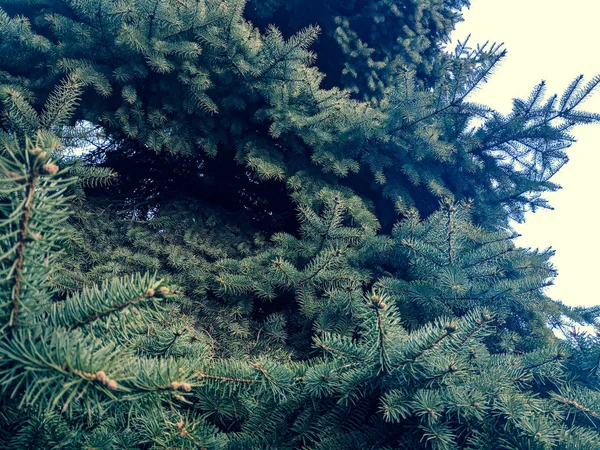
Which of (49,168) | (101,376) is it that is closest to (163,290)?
(101,376)

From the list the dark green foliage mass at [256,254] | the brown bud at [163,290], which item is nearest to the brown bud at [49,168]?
the dark green foliage mass at [256,254]

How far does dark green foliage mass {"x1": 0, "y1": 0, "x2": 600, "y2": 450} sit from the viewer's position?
3.18ft

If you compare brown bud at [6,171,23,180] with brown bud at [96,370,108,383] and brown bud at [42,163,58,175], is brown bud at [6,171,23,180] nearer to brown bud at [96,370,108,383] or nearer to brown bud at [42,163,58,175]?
brown bud at [42,163,58,175]

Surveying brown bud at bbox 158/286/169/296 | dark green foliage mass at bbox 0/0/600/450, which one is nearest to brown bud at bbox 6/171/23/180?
dark green foliage mass at bbox 0/0/600/450

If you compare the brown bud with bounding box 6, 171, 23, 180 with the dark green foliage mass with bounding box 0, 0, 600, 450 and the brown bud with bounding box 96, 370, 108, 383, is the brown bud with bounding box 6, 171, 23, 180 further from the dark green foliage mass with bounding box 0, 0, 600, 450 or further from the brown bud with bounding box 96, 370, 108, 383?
the brown bud with bounding box 96, 370, 108, 383

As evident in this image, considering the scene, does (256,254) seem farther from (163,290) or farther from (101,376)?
(101,376)

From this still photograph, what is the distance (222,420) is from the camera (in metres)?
1.67

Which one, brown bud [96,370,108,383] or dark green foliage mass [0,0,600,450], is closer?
brown bud [96,370,108,383]

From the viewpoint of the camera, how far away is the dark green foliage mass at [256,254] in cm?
97

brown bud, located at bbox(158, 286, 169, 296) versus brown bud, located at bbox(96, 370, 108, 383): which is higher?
brown bud, located at bbox(158, 286, 169, 296)

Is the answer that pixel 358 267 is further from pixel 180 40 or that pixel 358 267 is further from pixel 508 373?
pixel 180 40

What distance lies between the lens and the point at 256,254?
2725 millimetres

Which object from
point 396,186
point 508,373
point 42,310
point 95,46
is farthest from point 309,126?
point 42,310

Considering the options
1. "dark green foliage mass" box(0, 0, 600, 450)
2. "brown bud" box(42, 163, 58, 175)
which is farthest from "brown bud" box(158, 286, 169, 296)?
"brown bud" box(42, 163, 58, 175)
